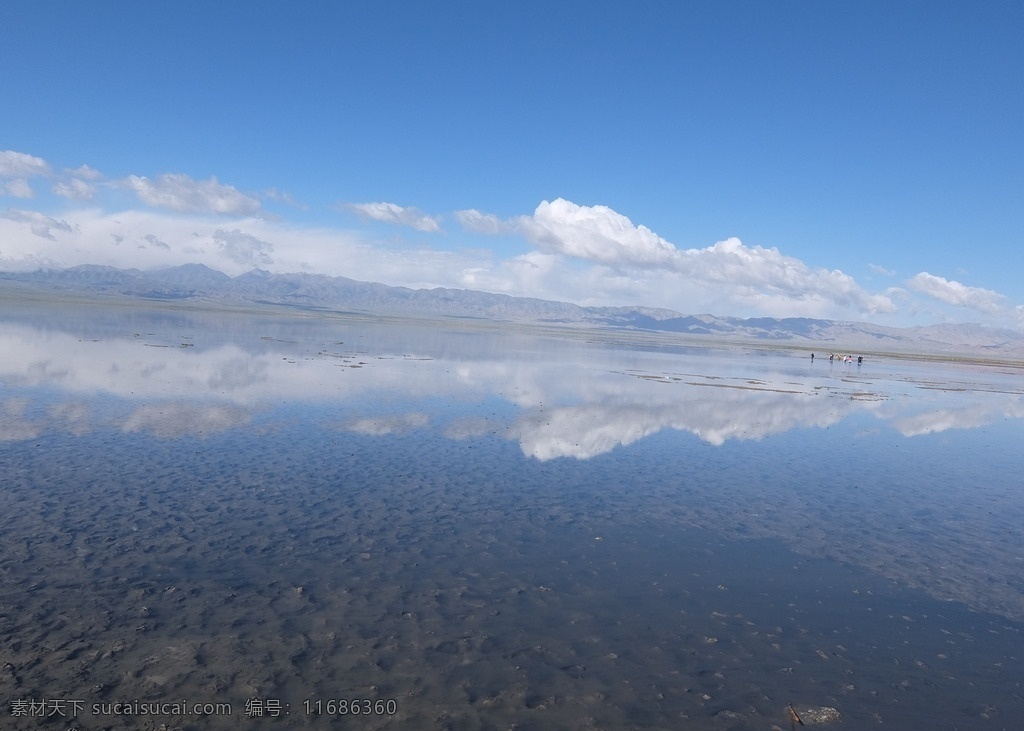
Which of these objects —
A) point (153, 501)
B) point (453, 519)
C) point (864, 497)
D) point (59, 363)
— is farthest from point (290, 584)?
point (59, 363)

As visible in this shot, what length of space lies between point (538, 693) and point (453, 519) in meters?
6.73

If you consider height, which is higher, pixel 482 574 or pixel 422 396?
pixel 422 396

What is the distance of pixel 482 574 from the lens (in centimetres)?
1202

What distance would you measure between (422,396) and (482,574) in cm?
2211

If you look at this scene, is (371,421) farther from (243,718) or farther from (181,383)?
(243,718)

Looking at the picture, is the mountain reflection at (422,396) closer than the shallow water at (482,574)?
No

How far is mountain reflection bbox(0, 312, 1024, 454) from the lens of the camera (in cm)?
2452

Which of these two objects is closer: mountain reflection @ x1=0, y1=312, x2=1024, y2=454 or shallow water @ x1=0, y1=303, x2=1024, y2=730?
shallow water @ x1=0, y1=303, x2=1024, y2=730

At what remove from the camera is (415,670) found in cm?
880

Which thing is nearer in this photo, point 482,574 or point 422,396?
point 482,574

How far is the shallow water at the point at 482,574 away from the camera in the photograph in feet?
27.5

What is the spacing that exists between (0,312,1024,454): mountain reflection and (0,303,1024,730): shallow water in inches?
20.9

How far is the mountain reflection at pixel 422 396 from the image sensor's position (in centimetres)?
2452

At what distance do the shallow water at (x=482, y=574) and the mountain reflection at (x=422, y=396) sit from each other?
A: 53 cm
